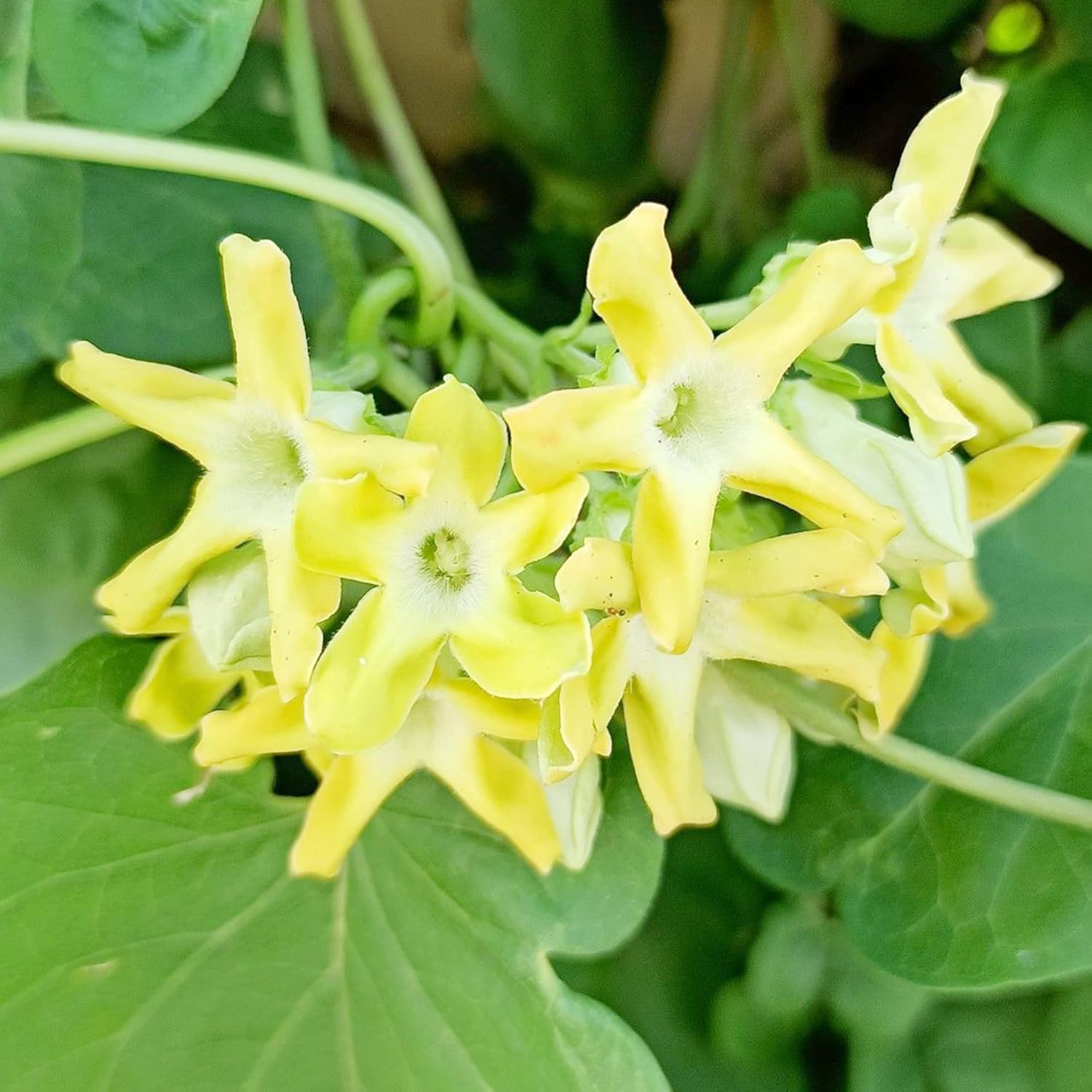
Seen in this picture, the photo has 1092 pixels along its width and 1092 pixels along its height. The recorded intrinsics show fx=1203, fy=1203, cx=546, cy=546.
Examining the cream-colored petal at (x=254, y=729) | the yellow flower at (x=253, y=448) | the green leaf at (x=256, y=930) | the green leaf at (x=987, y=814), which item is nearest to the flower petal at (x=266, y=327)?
the yellow flower at (x=253, y=448)

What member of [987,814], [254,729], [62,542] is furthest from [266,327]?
[987,814]

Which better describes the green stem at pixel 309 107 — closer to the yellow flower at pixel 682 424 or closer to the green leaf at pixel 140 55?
the green leaf at pixel 140 55

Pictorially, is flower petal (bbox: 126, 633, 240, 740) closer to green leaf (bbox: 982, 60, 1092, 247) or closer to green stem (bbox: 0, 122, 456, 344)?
green stem (bbox: 0, 122, 456, 344)

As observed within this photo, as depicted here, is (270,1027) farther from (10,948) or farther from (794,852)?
(794,852)

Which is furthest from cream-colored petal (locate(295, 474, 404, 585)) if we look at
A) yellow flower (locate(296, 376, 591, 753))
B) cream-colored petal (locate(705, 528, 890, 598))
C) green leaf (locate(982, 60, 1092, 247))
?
green leaf (locate(982, 60, 1092, 247))

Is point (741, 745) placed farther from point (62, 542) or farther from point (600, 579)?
point (62, 542)

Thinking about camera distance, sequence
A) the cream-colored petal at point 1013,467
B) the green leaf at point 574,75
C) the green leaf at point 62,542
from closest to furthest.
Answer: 1. the cream-colored petal at point 1013,467
2. the green leaf at point 62,542
3. the green leaf at point 574,75

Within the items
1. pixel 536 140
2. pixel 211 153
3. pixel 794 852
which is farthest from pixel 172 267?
pixel 794 852
